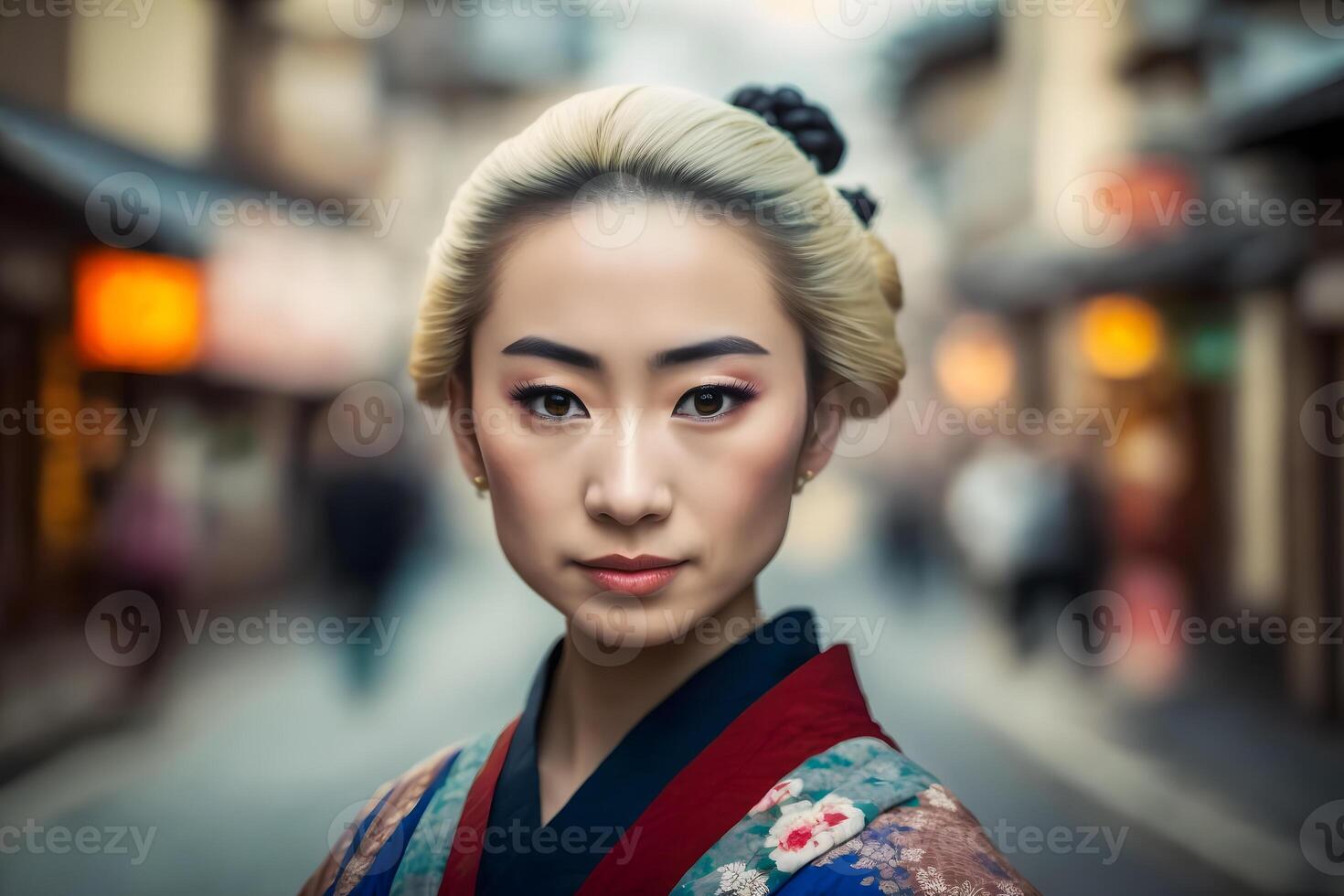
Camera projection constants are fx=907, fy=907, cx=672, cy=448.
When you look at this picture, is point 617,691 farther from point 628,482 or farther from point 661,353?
point 661,353

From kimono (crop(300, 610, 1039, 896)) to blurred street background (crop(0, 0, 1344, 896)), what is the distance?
24.3 inches

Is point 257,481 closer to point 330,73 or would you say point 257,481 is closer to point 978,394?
point 330,73

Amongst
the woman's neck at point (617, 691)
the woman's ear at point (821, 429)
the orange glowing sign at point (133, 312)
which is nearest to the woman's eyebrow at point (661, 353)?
the woman's ear at point (821, 429)

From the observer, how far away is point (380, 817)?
1265mm

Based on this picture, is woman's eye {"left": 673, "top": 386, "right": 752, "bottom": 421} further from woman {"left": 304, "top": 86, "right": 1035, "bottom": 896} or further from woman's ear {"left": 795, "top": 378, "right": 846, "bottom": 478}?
woman's ear {"left": 795, "top": 378, "right": 846, "bottom": 478}

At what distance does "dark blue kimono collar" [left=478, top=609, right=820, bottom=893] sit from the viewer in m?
1.08

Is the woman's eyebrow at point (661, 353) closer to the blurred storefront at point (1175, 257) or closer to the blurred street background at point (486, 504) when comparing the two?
the blurred street background at point (486, 504)

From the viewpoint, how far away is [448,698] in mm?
3174

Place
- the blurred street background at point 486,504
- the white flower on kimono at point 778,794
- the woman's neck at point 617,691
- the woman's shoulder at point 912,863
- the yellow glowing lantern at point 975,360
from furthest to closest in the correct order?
the yellow glowing lantern at point 975,360
the blurred street background at point 486,504
the woman's neck at point 617,691
the white flower on kimono at point 778,794
the woman's shoulder at point 912,863

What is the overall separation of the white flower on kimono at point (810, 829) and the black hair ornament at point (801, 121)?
0.77 metres

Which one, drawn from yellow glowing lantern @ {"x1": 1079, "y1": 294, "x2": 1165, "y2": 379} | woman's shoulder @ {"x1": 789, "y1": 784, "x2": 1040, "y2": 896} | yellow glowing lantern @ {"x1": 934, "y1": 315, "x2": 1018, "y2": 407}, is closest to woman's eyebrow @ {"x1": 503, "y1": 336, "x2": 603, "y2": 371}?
woman's shoulder @ {"x1": 789, "y1": 784, "x2": 1040, "y2": 896}

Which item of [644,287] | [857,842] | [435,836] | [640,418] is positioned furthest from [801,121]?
[435,836]

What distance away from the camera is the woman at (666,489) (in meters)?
1.00

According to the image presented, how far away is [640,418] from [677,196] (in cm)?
27
